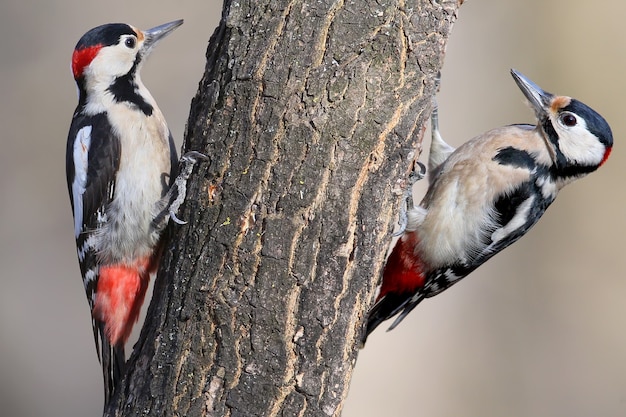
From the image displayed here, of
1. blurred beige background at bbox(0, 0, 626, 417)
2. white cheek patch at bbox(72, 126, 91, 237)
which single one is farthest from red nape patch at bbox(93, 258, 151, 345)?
blurred beige background at bbox(0, 0, 626, 417)

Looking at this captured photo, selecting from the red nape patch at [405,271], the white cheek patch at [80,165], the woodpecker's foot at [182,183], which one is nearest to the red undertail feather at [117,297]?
the white cheek patch at [80,165]

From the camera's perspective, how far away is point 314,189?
2193 millimetres

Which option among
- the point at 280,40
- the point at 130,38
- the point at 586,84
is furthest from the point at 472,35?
the point at 280,40

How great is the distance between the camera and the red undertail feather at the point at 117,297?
313 cm

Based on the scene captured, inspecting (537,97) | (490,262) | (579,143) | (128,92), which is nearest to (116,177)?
(128,92)

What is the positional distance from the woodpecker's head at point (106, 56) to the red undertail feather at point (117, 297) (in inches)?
30.4

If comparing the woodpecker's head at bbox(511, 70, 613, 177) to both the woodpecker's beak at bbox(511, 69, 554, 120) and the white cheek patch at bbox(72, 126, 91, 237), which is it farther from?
the white cheek patch at bbox(72, 126, 91, 237)

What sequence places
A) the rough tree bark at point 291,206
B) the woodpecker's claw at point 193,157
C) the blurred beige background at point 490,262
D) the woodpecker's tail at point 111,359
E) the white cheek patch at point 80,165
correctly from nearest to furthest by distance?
1. the rough tree bark at point 291,206
2. the woodpecker's claw at point 193,157
3. the woodpecker's tail at point 111,359
4. the white cheek patch at point 80,165
5. the blurred beige background at point 490,262

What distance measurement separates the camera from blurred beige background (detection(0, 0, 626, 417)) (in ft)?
19.0

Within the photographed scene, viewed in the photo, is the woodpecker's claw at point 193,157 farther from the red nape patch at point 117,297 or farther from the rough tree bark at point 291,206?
the red nape patch at point 117,297

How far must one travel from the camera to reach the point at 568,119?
132 inches

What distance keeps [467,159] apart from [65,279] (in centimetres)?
378

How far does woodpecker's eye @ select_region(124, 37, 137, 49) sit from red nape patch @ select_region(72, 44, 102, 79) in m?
0.12

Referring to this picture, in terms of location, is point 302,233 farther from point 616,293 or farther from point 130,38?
point 616,293
